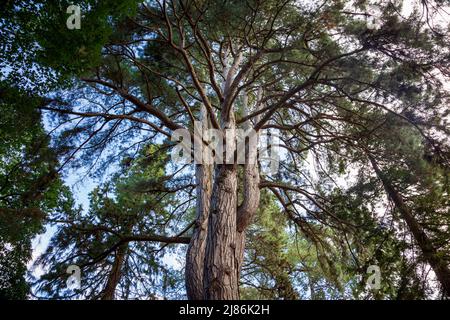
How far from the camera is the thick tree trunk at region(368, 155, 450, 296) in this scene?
338 cm

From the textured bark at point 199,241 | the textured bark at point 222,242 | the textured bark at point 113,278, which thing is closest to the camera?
the textured bark at point 222,242

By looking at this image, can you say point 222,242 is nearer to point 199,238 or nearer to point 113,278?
point 199,238

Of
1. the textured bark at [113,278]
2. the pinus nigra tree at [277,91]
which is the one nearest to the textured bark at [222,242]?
the pinus nigra tree at [277,91]

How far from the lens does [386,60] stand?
10.8ft

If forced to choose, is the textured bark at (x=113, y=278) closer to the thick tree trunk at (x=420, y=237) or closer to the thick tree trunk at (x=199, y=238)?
the thick tree trunk at (x=199, y=238)

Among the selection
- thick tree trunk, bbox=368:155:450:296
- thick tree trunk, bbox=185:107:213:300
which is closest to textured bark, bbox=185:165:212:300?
thick tree trunk, bbox=185:107:213:300

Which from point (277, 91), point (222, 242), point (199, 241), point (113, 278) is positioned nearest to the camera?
point (222, 242)

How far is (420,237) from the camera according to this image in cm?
379

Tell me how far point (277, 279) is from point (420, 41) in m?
4.09

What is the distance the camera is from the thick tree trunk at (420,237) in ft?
11.1

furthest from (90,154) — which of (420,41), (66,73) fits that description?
(420,41)

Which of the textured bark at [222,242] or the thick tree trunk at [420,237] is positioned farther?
the thick tree trunk at [420,237]

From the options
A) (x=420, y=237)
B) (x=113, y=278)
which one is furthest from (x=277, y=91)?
(x=113, y=278)
